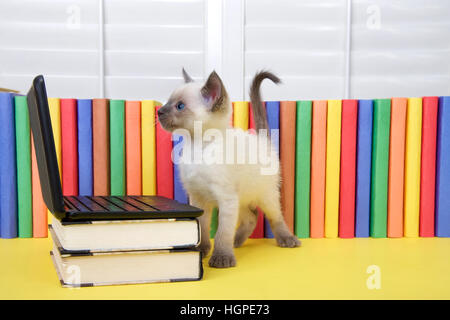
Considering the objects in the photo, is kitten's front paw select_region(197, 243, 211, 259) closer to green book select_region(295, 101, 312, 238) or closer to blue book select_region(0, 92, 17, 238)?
green book select_region(295, 101, 312, 238)

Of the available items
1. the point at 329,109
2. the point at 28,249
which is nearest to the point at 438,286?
the point at 329,109

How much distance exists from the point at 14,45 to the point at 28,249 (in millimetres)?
1137

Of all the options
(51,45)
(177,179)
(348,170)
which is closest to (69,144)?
(177,179)

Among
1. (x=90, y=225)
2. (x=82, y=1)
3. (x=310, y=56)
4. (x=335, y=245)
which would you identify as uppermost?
(x=82, y=1)

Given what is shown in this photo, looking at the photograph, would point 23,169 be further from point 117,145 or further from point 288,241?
A: point 288,241

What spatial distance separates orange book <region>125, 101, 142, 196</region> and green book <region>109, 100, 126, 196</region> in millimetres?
13

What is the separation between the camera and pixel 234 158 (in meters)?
0.90

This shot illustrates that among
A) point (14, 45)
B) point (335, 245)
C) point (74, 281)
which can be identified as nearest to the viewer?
point (74, 281)

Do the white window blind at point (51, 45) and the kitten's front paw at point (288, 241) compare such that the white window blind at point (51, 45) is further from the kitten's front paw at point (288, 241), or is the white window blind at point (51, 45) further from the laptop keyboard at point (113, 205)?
the kitten's front paw at point (288, 241)

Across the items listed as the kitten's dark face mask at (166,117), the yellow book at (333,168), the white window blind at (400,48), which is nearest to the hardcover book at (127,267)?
the kitten's dark face mask at (166,117)

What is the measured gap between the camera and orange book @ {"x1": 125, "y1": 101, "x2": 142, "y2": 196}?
106 centimetres

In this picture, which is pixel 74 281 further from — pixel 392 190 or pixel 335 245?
pixel 392 190

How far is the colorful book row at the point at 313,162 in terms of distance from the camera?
105cm

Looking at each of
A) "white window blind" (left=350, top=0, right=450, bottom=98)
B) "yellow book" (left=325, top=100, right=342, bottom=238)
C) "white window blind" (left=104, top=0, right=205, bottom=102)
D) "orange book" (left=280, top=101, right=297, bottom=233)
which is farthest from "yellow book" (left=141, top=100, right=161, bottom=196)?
"white window blind" (left=350, top=0, right=450, bottom=98)
